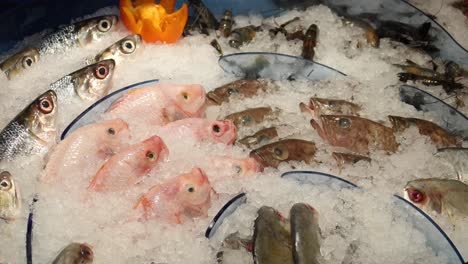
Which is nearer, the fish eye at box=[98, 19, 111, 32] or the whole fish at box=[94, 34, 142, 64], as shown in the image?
the whole fish at box=[94, 34, 142, 64]

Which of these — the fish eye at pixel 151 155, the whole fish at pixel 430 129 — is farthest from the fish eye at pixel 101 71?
the whole fish at pixel 430 129

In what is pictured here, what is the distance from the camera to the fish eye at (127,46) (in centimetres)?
282

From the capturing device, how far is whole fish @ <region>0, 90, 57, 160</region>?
2.28 meters

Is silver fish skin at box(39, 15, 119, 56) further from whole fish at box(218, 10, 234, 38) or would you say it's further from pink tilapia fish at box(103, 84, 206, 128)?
pink tilapia fish at box(103, 84, 206, 128)

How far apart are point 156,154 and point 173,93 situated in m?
0.43

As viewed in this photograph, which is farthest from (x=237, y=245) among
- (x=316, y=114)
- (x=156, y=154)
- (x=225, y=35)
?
(x=225, y=35)

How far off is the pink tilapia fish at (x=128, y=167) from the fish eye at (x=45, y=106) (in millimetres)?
511

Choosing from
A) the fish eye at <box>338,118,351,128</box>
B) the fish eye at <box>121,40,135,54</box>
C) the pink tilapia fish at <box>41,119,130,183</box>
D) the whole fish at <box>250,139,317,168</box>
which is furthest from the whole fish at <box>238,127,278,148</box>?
the fish eye at <box>121,40,135,54</box>

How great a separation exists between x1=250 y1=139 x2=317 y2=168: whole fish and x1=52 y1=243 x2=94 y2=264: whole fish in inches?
33.9

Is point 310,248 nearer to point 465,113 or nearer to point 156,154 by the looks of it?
point 156,154

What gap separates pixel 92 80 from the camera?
→ 257 cm

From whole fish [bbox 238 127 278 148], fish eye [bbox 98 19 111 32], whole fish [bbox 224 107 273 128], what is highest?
fish eye [bbox 98 19 111 32]

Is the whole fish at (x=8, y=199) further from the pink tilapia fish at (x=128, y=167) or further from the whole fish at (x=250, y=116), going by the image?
the whole fish at (x=250, y=116)

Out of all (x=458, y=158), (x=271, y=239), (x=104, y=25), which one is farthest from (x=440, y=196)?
(x=104, y=25)
